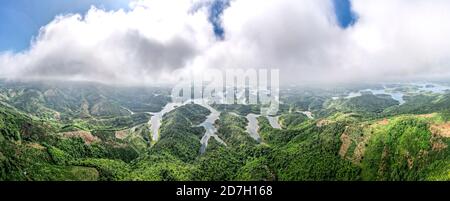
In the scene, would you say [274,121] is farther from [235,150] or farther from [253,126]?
[235,150]

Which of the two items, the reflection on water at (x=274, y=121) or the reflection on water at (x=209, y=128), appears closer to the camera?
the reflection on water at (x=209, y=128)

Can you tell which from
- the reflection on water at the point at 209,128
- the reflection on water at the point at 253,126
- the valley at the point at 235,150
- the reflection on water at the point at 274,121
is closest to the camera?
the valley at the point at 235,150

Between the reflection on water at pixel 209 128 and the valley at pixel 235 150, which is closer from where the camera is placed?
the valley at pixel 235 150

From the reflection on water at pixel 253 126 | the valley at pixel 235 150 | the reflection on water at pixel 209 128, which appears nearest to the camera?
the valley at pixel 235 150

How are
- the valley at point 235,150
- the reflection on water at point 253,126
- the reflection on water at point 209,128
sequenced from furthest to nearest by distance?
the reflection on water at point 253,126
the reflection on water at point 209,128
the valley at point 235,150

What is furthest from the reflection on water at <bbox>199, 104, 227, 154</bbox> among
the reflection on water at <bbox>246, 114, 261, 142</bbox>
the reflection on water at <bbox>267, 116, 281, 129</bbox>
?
the reflection on water at <bbox>267, 116, 281, 129</bbox>

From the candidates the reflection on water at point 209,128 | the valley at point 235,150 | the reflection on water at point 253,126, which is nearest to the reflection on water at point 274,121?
the valley at point 235,150

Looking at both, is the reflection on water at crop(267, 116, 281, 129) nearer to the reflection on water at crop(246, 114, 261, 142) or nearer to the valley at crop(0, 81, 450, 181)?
the valley at crop(0, 81, 450, 181)

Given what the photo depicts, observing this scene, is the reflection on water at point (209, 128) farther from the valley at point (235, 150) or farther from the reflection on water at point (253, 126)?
the reflection on water at point (253, 126)

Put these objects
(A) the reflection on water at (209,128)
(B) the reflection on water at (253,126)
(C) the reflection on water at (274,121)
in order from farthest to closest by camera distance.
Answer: (C) the reflection on water at (274,121) → (B) the reflection on water at (253,126) → (A) the reflection on water at (209,128)

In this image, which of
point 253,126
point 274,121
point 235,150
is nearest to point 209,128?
point 253,126

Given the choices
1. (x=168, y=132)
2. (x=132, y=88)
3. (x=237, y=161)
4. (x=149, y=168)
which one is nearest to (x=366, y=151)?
(x=237, y=161)
